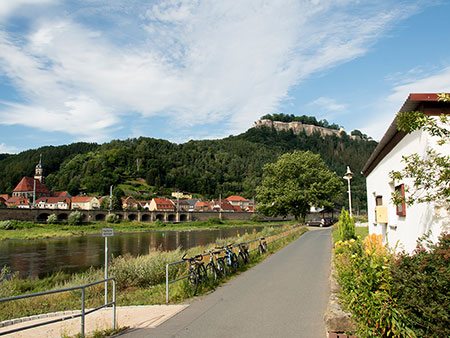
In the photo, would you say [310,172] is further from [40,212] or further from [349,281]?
[40,212]

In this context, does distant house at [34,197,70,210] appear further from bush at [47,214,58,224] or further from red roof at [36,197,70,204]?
bush at [47,214,58,224]

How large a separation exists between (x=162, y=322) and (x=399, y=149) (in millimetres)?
6354

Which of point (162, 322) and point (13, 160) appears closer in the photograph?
point (162, 322)

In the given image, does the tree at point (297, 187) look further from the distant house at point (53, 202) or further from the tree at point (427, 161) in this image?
the distant house at point (53, 202)

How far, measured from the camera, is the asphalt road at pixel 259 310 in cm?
580

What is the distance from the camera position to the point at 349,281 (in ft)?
16.2

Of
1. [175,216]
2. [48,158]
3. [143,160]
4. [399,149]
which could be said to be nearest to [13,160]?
[48,158]

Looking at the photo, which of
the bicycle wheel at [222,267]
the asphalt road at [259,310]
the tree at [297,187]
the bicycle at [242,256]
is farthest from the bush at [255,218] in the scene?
the bicycle wheel at [222,267]

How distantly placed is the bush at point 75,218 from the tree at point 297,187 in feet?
134

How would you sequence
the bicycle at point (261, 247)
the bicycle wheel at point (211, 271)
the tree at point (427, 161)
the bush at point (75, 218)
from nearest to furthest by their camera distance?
the tree at point (427, 161) < the bicycle wheel at point (211, 271) < the bicycle at point (261, 247) < the bush at point (75, 218)

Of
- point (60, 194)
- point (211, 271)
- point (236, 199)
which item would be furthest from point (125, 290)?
point (236, 199)

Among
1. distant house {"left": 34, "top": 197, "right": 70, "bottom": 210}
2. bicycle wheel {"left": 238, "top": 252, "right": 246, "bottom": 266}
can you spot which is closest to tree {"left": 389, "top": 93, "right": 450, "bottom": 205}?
bicycle wheel {"left": 238, "top": 252, "right": 246, "bottom": 266}

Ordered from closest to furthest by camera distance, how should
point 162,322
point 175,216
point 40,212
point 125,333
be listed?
point 125,333, point 162,322, point 40,212, point 175,216

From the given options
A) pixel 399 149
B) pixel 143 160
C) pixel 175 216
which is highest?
pixel 143 160
